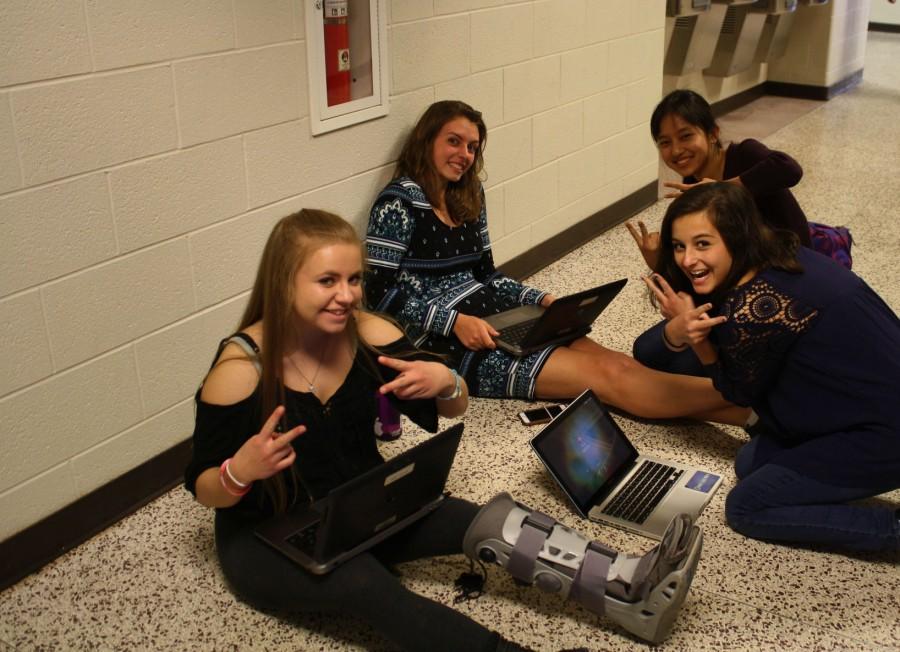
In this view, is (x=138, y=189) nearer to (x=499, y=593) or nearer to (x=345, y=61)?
(x=345, y=61)

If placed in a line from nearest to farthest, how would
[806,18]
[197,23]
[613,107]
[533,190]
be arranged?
1. [197,23]
2. [533,190]
3. [613,107]
4. [806,18]

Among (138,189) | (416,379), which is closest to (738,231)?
(416,379)

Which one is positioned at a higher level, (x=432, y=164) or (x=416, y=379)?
(x=432, y=164)

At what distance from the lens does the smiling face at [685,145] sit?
9.09 ft

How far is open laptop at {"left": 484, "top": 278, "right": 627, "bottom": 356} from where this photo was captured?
8.36 ft

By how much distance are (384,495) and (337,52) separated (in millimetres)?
1290

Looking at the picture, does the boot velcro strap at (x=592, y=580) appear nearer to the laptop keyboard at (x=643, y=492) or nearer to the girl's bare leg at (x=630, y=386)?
the laptop keyboard at (x=643, y=492)

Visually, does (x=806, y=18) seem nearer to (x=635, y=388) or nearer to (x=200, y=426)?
(x=635, y=388)

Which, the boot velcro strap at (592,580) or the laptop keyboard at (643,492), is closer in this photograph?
the boot velcro strap at (592,580)

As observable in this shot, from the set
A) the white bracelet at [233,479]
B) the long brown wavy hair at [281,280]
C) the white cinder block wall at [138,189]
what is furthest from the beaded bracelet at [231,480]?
the white cinder block wall at [138,189]

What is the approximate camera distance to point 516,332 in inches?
106

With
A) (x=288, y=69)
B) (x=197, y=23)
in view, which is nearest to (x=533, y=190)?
(x=288, y=69)

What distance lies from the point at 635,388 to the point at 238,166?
1.11m

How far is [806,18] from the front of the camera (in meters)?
6.39
